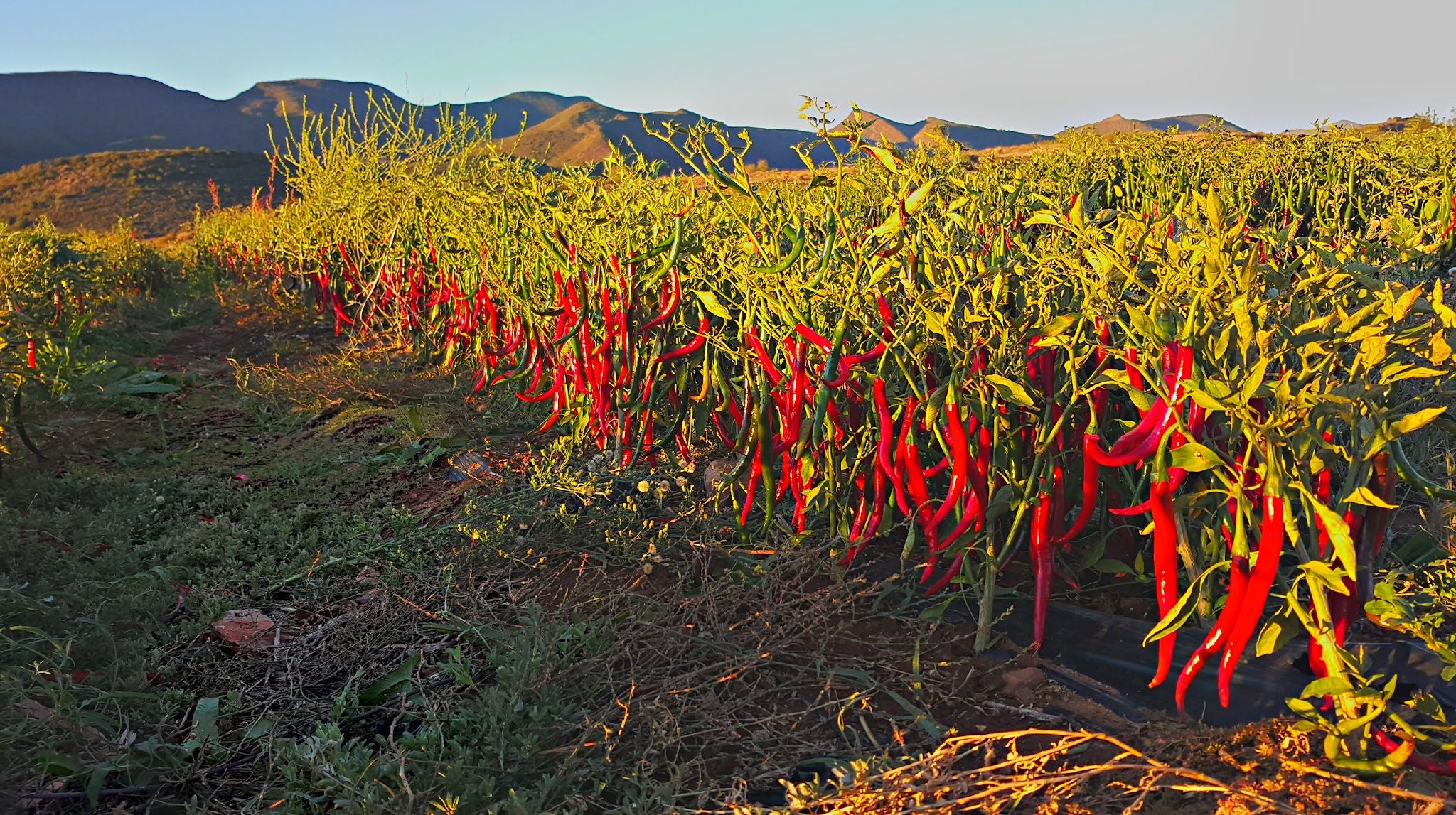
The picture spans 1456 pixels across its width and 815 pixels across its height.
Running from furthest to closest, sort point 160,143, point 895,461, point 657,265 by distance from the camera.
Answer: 1. point 160,143
2. point 657,265
3. point 895,461

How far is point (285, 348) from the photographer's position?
7121 mm

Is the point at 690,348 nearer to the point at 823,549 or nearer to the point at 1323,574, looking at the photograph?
the point at 823,549

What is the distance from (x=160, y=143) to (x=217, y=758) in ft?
207

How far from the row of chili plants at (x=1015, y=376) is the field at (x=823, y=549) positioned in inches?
0.6

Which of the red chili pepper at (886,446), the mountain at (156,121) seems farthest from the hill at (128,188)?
the red chili pepper at (886,446)

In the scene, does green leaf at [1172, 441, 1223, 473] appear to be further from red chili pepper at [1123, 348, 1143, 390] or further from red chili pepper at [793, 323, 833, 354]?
red chili pepper at [793, 323, 833, 354]

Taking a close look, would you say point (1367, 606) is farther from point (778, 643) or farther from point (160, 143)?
point (160, 143)

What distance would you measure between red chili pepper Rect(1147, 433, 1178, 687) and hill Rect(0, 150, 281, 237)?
32.0 metres

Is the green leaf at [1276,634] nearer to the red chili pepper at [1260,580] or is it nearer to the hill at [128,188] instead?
the red chili pepper at [1260,580]

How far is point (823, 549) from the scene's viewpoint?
2561 mm

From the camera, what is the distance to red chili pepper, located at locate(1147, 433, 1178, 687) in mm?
1822

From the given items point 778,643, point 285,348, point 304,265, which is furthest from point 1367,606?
point 304,265

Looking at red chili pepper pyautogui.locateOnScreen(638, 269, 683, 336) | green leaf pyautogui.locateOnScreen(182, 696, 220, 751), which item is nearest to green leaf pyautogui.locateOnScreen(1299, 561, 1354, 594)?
red chili pepper pyautogui.locateOnScreen(638, 269, 683, 336)

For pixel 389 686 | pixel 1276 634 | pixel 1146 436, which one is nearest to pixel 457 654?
pixel 389 686
